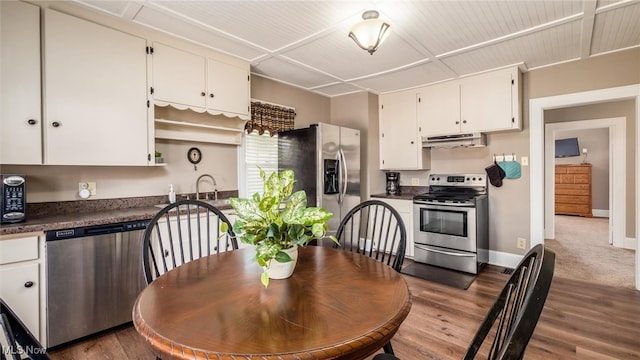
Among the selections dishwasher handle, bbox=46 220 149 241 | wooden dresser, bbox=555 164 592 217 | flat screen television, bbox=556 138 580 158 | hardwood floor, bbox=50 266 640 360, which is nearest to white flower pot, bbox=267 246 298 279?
hardwood floor, bbox=50 266 640 360

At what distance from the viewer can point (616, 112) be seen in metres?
4.44

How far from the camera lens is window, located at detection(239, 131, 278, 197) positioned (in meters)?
3.48

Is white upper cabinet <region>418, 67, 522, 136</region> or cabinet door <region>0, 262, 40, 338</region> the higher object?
white upper cabinet <region>418, 67, 522, 136</region>

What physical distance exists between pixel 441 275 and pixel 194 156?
3056 mm

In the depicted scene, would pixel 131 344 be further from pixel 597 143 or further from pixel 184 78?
pixel 597 143

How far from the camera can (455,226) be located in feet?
11.3

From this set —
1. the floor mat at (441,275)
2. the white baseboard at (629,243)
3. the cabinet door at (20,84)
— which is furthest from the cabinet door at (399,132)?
the cabinet door at (20,84)

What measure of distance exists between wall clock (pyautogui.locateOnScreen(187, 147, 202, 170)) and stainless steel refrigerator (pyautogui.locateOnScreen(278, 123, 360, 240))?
3.57 feet

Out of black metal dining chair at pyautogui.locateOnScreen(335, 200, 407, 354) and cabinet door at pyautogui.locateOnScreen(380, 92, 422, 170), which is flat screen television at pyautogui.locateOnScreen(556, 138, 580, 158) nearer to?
cabinet door at pyautogui.locateOnScreen(380, 92, 422, 170)

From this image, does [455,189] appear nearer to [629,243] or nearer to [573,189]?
[629,243]

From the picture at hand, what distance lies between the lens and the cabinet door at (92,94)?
80.0 inches

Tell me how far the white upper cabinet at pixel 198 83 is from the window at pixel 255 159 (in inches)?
20.5

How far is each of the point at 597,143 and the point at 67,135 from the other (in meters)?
10.1

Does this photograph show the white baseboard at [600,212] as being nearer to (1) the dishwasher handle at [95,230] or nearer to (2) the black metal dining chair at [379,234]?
(2) the black metal dining chair at [379,234]
